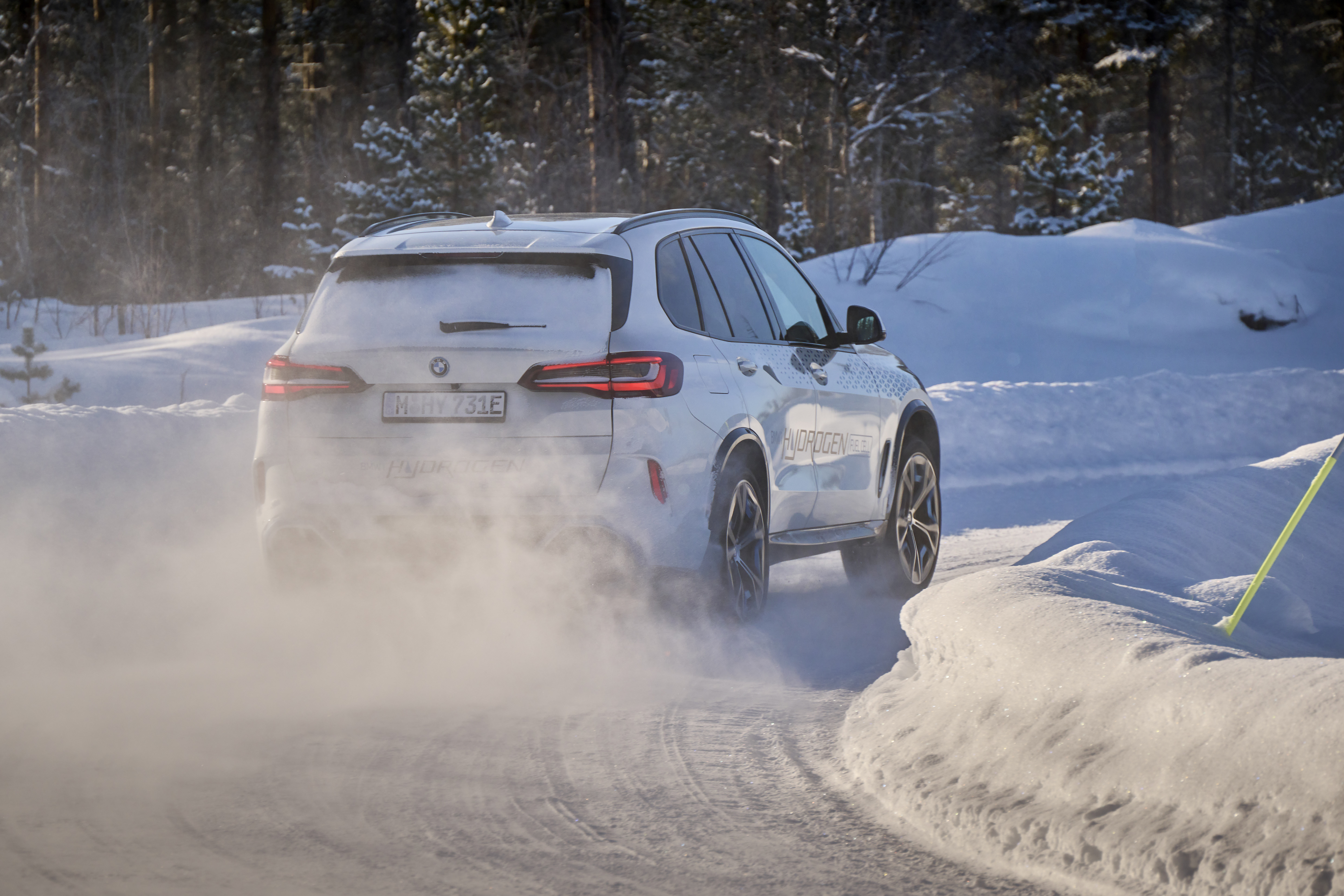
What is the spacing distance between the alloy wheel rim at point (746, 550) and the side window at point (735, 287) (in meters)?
0.75

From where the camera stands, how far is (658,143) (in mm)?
45438

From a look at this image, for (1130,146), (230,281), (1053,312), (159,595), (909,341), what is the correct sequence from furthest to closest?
(1130,146)
(230,281)
(1053,312)
(909,341)
(159,595)

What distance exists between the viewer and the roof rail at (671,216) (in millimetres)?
5766

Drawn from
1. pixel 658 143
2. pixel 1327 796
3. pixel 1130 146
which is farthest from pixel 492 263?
pixel 1130 146

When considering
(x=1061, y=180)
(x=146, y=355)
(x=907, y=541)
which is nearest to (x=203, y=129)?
(x=1061, y=180)

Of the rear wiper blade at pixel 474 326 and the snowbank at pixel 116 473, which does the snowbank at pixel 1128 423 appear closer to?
the snowbank at pixel 116 473

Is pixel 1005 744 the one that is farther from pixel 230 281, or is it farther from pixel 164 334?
pixel 230 281

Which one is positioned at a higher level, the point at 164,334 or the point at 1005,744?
the point at 164,334

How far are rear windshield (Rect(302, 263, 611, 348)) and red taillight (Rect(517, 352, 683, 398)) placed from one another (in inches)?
3.6

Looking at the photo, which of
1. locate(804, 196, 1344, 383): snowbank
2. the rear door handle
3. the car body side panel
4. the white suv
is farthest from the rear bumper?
locate(804, 196, 1344, 383): snowbank

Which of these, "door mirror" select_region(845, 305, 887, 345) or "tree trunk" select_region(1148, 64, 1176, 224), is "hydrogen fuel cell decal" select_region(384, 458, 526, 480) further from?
"tree trunk" select_region(1148, 64, 1176, 224)

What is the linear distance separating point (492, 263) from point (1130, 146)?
55678 mm

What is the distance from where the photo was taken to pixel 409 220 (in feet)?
20.2

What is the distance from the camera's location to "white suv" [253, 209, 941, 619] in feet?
17.0
